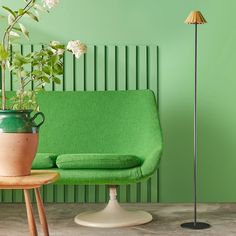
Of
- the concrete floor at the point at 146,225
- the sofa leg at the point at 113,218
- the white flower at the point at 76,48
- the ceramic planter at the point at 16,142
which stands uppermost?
the white flower at the point at 76,48

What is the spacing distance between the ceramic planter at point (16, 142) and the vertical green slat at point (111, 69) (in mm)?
2009

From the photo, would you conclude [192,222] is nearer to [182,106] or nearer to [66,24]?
[182,106]

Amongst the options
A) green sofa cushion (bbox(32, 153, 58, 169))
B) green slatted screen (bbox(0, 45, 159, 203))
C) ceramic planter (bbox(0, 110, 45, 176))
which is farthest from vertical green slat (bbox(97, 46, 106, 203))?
ceramic planter (bbox(0, 110, 45, 176))

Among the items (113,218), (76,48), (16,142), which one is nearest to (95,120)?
(113,218)

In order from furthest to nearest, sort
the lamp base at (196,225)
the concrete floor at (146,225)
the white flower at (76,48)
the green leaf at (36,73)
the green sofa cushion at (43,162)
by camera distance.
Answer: the green sofa cushion at (43,162)
the lamp base at (196,225)
the concrete floor at (146,225)
the white flower at (76,48)
the green leaf at (36,73)

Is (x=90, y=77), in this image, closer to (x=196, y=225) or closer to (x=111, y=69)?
(x=111, y=69)

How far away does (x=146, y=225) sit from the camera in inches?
135

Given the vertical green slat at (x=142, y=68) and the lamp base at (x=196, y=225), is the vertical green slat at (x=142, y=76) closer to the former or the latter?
the vertical green slat at (x=142, y=68)

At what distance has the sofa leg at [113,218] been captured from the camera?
339cm

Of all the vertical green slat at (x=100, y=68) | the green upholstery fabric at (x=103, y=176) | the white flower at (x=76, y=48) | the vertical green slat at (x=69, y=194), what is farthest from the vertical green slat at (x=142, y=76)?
the white flower at (x=76, y=48)

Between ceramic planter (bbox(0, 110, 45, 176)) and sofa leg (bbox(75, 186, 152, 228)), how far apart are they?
3.99 feet

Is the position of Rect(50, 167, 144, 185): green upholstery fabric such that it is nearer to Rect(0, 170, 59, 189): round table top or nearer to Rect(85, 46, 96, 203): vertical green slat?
Rect(85, 46, 96, 203): vertical green slat

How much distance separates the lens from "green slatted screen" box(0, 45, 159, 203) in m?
4.25

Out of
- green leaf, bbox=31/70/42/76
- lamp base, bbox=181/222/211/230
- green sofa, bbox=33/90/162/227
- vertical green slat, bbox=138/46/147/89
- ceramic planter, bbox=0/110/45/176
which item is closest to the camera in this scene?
ceramic planter, bbox=0/110/45/176
